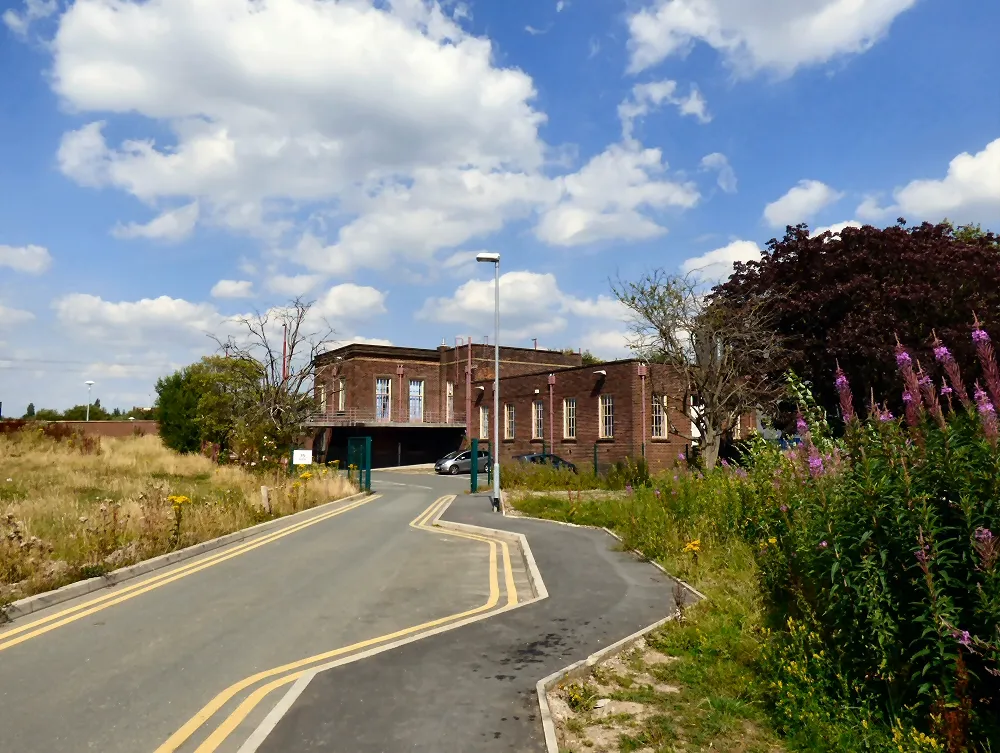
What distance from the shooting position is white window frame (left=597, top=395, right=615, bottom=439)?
40.7m

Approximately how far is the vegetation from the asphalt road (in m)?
3.72

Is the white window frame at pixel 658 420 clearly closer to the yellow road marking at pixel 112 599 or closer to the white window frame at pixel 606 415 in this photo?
the white window frame at pixel 606 415

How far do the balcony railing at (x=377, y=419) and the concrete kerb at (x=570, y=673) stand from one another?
153ft

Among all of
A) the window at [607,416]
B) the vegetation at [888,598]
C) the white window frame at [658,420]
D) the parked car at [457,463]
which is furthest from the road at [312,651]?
the parked car at [457,463]

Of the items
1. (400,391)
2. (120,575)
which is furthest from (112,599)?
(400,391)

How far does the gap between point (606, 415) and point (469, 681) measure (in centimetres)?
3547

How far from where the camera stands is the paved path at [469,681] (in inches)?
201

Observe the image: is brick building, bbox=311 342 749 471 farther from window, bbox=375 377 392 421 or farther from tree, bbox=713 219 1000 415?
tree, bbox=713 219 1000 415

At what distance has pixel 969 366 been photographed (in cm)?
2541

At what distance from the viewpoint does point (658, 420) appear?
39.9m

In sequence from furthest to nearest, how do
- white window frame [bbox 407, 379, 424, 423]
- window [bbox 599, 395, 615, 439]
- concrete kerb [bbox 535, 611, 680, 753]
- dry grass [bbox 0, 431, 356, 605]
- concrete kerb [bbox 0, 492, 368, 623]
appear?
1. white window frame [bbox 407, 379, 424, 423]
2. window [bbox 599, 395, 615, 439]
3. dry grass [bbox 0, 431, 356, 605]
4. concrete kerb [bbox 0, 492, 368, 623]
5. concrete kerb [bbox 535, 611, 680, 753]

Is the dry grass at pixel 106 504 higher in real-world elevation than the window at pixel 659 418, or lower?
lower

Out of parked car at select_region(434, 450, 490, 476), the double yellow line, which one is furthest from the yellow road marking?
parked car at select_region(434, 450, 490, 476)

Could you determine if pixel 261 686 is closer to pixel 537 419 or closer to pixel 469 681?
pixel 469 681
